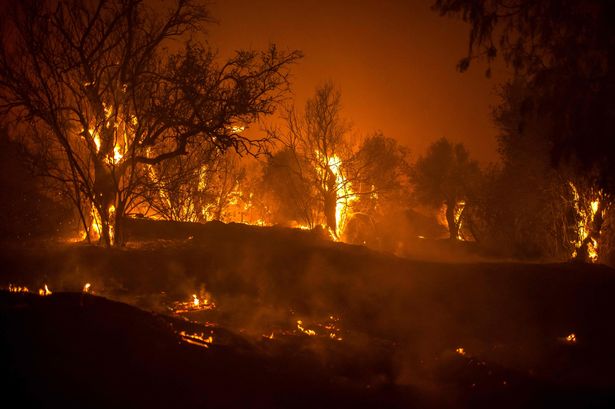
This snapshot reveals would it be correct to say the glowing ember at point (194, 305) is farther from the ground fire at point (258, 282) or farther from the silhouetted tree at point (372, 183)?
the silhouetted tree at point (372, 183)

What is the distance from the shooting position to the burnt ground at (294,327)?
5.05 metres

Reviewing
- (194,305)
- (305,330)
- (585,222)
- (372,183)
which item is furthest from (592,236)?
(194,305)

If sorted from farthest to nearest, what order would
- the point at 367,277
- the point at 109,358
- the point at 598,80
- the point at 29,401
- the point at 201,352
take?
the point at 367,277 → the point at 598,80 → the point at 201,352 → the point at 109,358 → the point at 29,401

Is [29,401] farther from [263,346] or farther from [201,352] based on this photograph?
[263,346]

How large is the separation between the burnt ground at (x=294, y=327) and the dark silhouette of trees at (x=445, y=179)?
93.3 ft

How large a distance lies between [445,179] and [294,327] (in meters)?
35.1

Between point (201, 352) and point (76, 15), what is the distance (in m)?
11.9

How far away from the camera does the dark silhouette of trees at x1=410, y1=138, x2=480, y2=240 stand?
40.4 m

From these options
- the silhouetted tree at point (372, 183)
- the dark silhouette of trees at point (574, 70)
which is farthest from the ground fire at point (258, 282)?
the silhouetted tree at point (372, 183)

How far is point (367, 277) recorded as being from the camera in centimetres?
1123

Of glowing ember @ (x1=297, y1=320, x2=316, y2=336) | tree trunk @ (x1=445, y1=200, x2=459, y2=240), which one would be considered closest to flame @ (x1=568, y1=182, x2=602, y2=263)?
glowing ember @ (x1=297, y1=320, x2=316, y2=336)

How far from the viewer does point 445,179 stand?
40844 mm

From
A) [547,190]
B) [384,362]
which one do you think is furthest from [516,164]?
[384,362]

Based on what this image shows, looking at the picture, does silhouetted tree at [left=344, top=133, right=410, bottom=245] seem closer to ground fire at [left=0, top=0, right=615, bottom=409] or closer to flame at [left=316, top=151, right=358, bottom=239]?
flame at [left=316, top=151, right=358, bottom=239]
